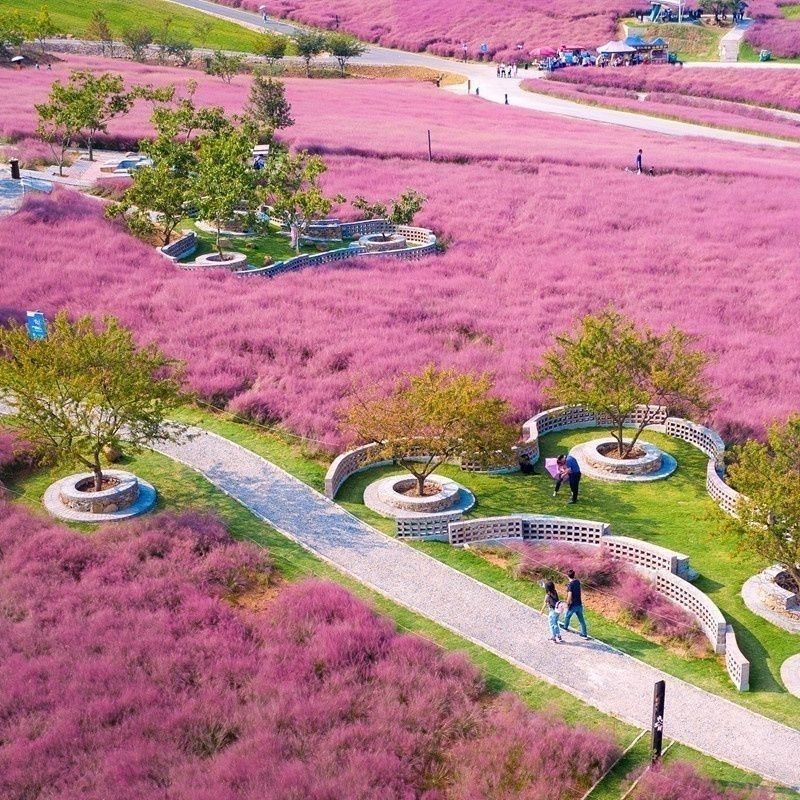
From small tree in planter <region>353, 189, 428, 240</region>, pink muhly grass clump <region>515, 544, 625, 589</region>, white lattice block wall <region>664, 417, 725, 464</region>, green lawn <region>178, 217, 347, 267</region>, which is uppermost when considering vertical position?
small tree in planter <region>353, 189, 428, 240</region>

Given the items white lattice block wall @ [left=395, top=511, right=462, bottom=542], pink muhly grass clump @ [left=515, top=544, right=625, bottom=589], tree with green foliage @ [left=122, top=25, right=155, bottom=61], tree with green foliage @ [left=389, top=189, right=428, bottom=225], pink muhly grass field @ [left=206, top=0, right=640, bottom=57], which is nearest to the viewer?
pink muhly grass clump @ [left=515, top=544, right=625, bottom=589]

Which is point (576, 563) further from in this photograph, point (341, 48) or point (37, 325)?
point (341, 48)

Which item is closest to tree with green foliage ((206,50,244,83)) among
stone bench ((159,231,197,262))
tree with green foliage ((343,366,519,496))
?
stone bench ((159,231,197,262))

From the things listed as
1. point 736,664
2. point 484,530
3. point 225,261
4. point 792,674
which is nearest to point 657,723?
point 736,664

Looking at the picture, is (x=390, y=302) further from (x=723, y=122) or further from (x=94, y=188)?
(x=723, y=122)

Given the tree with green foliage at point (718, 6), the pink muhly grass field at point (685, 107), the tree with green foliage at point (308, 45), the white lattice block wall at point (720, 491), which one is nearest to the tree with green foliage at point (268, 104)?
the pink muhly grass field at point (685, 107)

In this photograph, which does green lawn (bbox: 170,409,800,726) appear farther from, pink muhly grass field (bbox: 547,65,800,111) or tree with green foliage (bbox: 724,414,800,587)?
pink muhly grass field (bbox: 547,65,800,111)

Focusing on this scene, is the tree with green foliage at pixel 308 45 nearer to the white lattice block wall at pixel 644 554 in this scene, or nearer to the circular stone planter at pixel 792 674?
the white lattice block wall at pixel 644 554

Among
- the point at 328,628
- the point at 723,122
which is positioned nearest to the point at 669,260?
the point at 328,628
